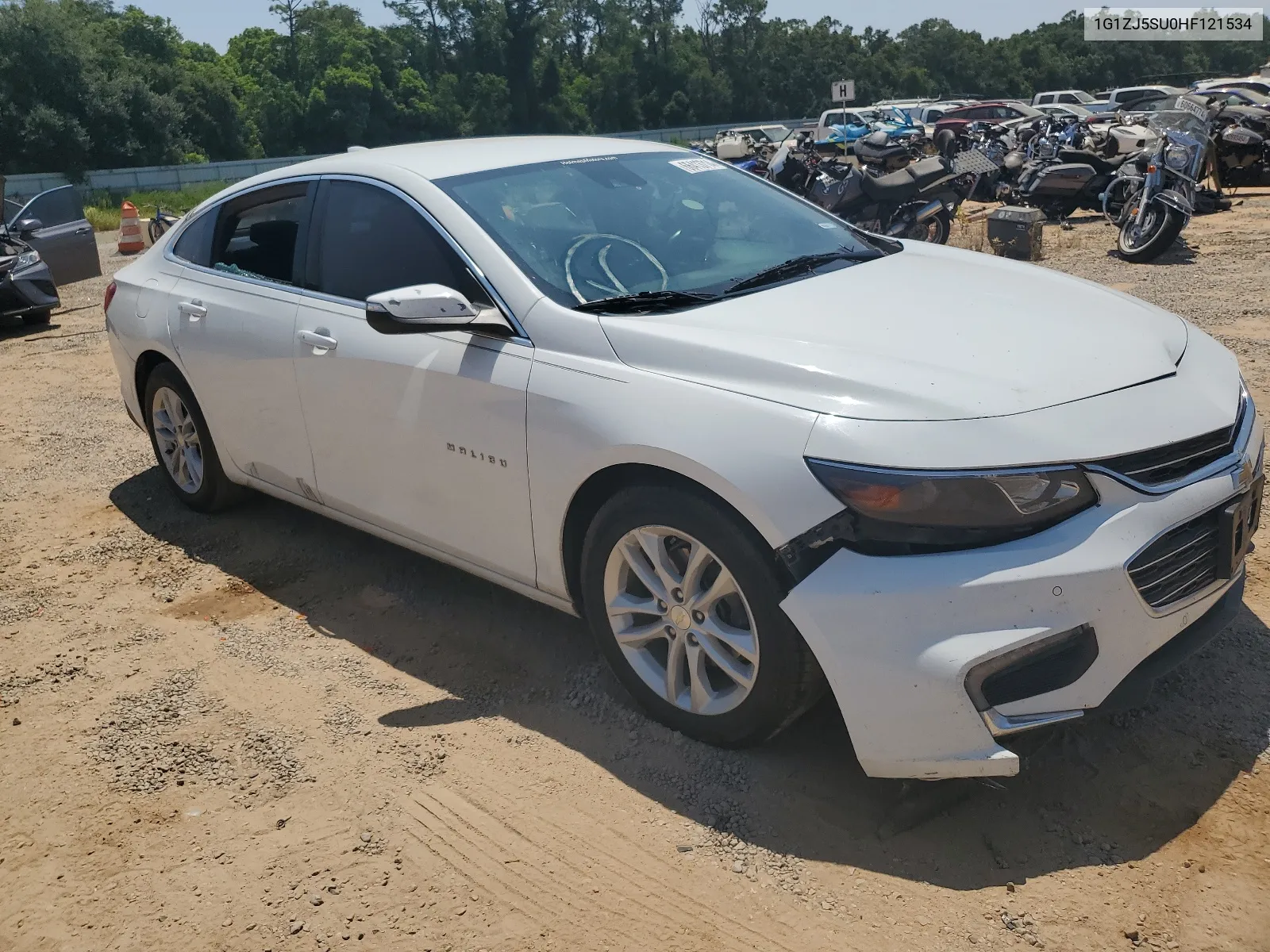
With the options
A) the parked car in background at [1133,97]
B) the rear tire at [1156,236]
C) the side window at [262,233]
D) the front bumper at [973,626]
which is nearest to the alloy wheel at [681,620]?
the front bumper at [973,626]

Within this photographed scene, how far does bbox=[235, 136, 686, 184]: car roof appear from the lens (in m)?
3.93

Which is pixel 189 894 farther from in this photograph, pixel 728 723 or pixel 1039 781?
pixel 1039 781

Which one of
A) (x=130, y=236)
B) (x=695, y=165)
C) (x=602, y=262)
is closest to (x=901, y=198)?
(x=695, y=165)

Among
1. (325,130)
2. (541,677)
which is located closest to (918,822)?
(541,677)

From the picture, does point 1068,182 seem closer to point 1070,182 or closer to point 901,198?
point 1070,182

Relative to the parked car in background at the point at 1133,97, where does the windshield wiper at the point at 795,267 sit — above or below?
above

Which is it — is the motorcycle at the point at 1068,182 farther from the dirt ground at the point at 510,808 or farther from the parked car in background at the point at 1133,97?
the parked car in background at the point at 1133,97

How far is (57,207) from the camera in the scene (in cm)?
1300

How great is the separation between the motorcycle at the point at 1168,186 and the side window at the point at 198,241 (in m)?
9.40

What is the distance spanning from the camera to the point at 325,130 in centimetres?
6544

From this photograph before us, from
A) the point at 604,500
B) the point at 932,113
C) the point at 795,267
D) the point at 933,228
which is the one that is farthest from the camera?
the point at 932,113

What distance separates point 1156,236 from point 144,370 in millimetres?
9652

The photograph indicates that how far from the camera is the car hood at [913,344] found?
8.83 ft

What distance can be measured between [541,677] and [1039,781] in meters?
1.58
